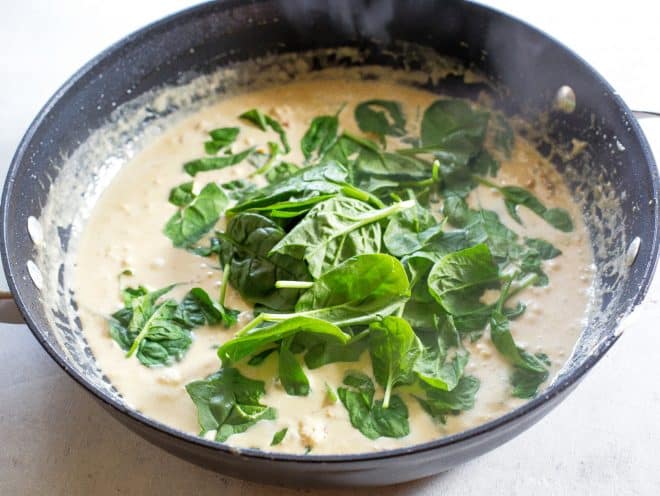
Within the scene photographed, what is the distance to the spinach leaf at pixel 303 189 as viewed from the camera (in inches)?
55.6

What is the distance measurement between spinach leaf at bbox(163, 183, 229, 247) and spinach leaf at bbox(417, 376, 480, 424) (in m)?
0.51

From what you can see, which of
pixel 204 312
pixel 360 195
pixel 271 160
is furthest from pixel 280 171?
pixel 204 312

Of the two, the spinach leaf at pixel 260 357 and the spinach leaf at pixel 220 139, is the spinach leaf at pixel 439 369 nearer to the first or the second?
the spinach leaf at pixel 260 357

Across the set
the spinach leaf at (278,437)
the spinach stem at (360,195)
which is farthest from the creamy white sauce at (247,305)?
the spinach stem at (360,195)

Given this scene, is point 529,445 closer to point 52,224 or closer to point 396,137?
point 396,137

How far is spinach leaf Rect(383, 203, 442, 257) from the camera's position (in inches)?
54.1

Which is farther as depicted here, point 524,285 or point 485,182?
point 485,182

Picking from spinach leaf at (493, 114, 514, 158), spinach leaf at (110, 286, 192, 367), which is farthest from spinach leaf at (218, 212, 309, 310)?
spinach leaf at (493, 114, 514, 158)

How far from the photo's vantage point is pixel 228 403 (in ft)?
4.18

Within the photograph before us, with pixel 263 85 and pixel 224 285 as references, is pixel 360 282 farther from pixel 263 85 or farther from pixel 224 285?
pixel 263 85

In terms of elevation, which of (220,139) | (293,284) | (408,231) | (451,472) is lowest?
(451,472)

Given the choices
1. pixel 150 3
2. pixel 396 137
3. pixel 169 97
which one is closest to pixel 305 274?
pixel 396 137

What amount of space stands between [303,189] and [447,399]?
0.43m

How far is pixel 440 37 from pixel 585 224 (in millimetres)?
511
